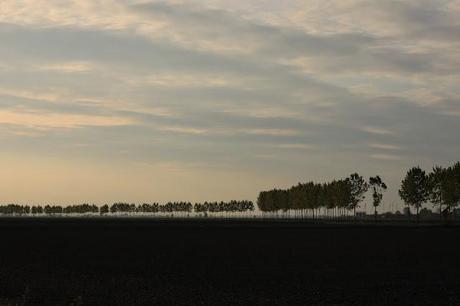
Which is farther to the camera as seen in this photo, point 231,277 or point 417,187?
point 417,187

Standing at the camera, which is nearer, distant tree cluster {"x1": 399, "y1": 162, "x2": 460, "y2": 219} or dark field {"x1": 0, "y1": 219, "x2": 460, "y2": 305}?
dark field {"x1": 0, "y1": 219, "x2": 460, "y2": 305}

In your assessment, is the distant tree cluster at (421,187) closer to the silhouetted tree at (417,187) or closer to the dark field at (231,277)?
the silhouetted tree at (417,187)

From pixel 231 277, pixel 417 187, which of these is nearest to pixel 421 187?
pixel 417 187

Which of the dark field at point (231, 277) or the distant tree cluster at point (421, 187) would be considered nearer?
the dark field at point (231, 277)

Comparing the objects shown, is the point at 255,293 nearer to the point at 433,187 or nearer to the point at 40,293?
the point at 40,293

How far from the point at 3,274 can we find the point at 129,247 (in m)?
26.1

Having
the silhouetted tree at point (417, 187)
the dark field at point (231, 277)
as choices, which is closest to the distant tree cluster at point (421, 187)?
the silhouetted tree at point (417, 187)

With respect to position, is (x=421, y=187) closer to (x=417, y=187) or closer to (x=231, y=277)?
(x=417, y=187)

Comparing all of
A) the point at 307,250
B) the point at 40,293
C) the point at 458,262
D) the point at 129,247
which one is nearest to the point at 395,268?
the point at 458,262

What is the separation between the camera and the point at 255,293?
30.0 metres

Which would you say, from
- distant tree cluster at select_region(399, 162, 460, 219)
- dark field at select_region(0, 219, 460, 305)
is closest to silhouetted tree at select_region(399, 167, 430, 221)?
distant tree cluster at select_region(399, 162, 460, 219)

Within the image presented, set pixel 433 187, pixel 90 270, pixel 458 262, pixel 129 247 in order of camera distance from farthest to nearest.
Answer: pixel 433 187 → pixel 129 247 → pixel 458 262 → pixel 90 270

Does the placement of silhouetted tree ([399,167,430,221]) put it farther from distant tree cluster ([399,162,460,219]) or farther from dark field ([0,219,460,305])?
dark field ([0,219,460,305])

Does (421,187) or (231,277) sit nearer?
(231,277)
